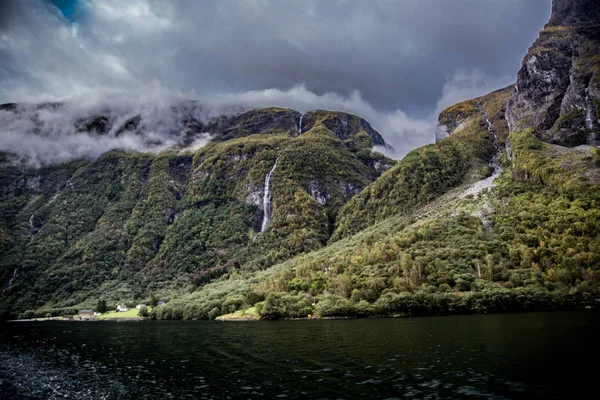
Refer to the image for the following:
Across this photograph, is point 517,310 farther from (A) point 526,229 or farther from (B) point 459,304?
(A) point 526,229

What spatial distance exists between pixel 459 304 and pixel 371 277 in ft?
112

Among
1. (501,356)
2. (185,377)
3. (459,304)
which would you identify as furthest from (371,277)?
(185,377)

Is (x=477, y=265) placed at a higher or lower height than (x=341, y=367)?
higher

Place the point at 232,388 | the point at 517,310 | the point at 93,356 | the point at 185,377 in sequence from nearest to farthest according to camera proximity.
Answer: the point at 232,388, the point at 185,377, the point at 93,356, the point at 517,310

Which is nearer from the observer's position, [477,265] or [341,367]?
[341,367]

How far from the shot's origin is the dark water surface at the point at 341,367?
31.5 meters

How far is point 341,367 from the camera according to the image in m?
41.0

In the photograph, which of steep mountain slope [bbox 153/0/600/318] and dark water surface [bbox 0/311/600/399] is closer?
dark water surface [bbox 0/311/600/399]

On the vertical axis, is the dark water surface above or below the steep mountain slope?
below

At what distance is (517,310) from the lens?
105375 millimetres

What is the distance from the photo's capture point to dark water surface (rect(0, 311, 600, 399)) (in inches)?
1239

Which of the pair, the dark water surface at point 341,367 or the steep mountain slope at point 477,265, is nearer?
the dark water surface at point 341,367

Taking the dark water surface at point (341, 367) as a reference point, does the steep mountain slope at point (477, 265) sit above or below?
above

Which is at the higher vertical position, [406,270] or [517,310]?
[406,270]
